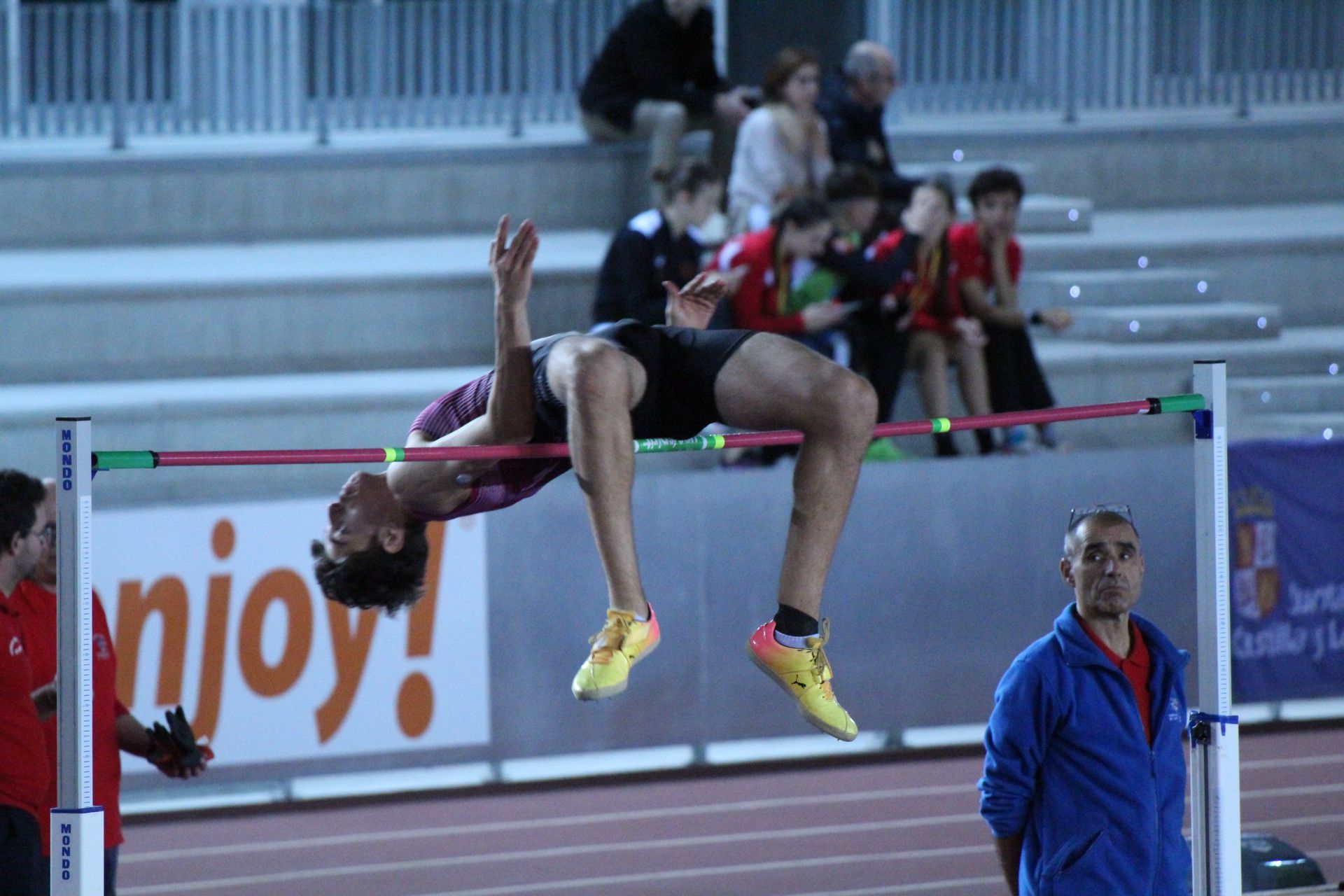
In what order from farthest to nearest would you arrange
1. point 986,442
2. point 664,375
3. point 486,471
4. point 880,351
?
1. point 986,442
2. point 880,351
3. point 486,471
4. point 664,375

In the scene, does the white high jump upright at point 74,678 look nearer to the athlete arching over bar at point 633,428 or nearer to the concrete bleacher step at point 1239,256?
the athlete arching over bar at point 633,428

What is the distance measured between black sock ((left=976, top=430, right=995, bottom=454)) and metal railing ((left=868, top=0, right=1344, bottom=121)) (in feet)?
11.9

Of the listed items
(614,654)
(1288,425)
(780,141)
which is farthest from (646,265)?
(614,654)

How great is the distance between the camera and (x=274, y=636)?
7.52 m

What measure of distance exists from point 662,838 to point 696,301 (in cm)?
308

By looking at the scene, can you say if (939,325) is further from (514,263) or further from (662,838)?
(514,263)

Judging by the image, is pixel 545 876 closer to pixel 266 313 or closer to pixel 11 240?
pixel 266 313

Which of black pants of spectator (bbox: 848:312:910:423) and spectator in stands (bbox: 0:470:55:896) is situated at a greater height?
black pants of spectator (bbox: 848:312:910:423)

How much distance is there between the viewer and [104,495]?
8.33 m

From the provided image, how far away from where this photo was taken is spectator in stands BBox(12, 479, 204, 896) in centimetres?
490

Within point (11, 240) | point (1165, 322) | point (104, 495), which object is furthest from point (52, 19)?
point (1165, 322)

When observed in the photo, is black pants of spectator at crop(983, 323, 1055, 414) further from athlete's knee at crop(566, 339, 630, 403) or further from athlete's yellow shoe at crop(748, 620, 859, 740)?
athlete's knee at crop(566, 339, 630, 403)

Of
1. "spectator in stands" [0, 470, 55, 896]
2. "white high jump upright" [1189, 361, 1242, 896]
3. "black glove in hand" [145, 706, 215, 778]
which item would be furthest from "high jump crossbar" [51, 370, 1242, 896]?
"black glove in hand" [145, 706, 215, 778]

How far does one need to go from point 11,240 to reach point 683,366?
24.0 ft
